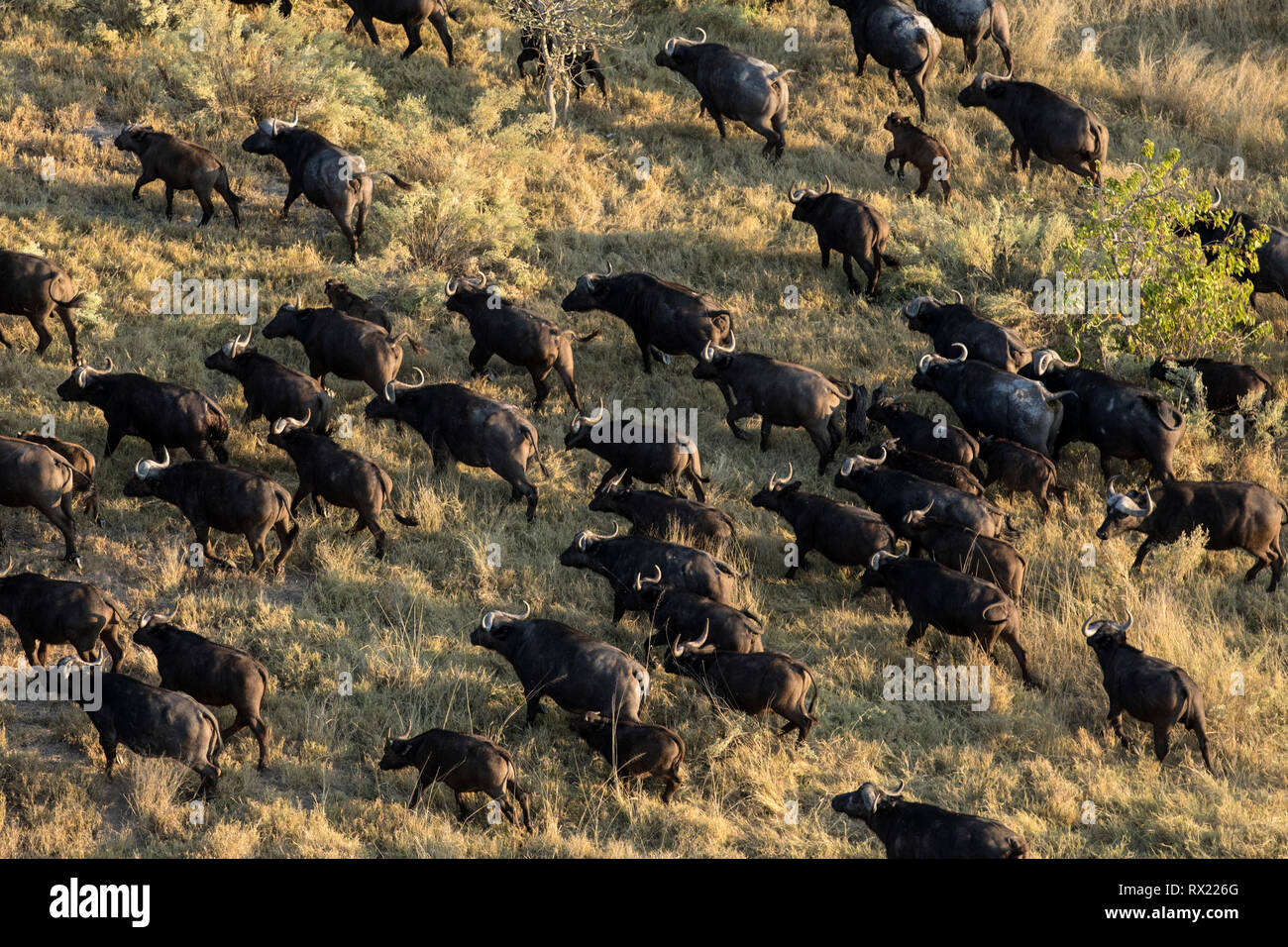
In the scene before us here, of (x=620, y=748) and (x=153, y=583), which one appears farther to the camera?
(x=153, y=583)

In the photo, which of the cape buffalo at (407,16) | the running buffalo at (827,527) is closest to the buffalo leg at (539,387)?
the running buffalo at (827,527)

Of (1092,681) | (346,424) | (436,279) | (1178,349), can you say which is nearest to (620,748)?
(1092,681)

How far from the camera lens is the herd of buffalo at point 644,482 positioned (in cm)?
1073

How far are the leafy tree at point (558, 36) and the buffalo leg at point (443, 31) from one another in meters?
0.94

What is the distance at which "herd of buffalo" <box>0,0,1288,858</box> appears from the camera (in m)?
10.7

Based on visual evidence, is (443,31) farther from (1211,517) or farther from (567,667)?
(1211,517)

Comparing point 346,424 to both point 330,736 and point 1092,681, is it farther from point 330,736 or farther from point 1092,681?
point 1092,681

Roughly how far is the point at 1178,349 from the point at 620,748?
8.84 metres

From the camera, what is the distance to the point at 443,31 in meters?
20.6

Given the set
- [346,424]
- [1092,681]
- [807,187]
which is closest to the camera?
[1092,681]

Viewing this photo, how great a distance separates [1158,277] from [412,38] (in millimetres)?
10549

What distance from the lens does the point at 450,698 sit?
1140cm

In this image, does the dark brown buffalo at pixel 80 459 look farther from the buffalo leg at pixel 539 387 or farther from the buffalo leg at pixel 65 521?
the buffalo leg at pixel 539 387

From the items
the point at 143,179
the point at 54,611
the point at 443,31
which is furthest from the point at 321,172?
the point at 54,611
